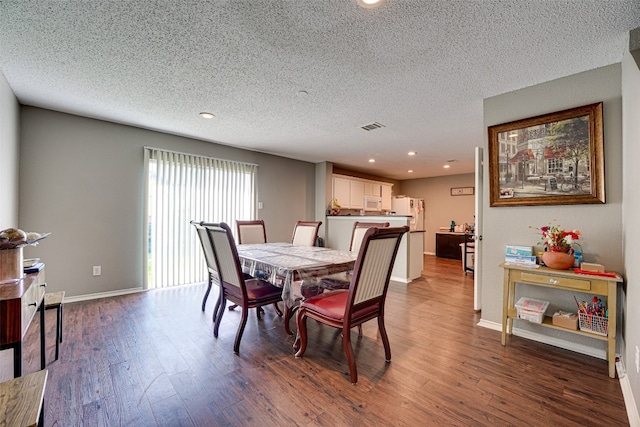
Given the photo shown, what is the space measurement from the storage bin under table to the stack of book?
115 mm

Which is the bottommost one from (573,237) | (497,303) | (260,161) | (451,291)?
(451,291)

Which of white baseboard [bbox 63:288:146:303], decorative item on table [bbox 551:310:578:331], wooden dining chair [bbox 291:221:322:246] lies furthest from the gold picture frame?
white baseboard [bbox 63:288:146:303]

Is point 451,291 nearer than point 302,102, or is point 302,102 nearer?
point 302,102

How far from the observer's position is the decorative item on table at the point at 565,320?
2068 millimetres

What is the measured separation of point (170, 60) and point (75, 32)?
568mm

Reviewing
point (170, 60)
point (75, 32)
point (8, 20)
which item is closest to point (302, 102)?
point (170, 60)

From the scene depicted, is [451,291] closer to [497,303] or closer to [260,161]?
[497,303]

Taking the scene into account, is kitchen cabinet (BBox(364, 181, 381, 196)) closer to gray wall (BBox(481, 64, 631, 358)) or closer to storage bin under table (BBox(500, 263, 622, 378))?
gray wall (BBox(481, 64, 631, 358))

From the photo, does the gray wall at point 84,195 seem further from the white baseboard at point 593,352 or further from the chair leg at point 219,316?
the white baseboard at point 593,352

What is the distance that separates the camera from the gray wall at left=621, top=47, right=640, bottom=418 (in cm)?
154

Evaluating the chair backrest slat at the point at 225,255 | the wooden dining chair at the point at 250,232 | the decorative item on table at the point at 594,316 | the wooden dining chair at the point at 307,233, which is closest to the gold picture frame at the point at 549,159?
the decorative item on table at the point at 594,316

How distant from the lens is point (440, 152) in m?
5.18

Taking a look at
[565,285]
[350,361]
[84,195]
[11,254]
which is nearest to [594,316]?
[565,285]

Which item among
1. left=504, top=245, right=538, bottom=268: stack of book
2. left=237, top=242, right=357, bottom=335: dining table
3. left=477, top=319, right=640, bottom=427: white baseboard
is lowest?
left=477, top=319, right=640, bottom=427: white baseboard
